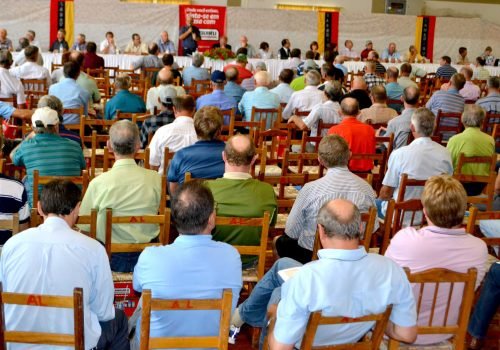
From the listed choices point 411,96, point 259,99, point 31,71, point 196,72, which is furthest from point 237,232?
point 196,72

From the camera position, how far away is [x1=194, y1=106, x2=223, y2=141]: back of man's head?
16.1 ft

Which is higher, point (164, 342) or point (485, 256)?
point (485, 256)

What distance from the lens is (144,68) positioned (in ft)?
39.0

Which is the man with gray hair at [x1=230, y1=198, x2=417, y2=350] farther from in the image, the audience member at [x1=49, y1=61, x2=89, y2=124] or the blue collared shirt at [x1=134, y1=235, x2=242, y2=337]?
the audience member at [x1=49, y1=61, x2=89, y2=124]

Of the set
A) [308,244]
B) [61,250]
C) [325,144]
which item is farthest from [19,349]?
[325,144]

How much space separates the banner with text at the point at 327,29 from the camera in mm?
18453

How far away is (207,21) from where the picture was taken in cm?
1720

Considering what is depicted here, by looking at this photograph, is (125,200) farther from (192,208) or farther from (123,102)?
(123,102)

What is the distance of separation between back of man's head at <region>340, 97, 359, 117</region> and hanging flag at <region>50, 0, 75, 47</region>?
12006 millimetres

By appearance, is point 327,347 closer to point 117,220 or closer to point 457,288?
point 457,288

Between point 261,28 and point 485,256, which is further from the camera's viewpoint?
point 261,28

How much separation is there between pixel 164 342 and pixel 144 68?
9674mm

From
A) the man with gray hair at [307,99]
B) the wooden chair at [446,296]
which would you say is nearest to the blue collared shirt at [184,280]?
the wooden chair at [446,296]

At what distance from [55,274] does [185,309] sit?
60 cm
